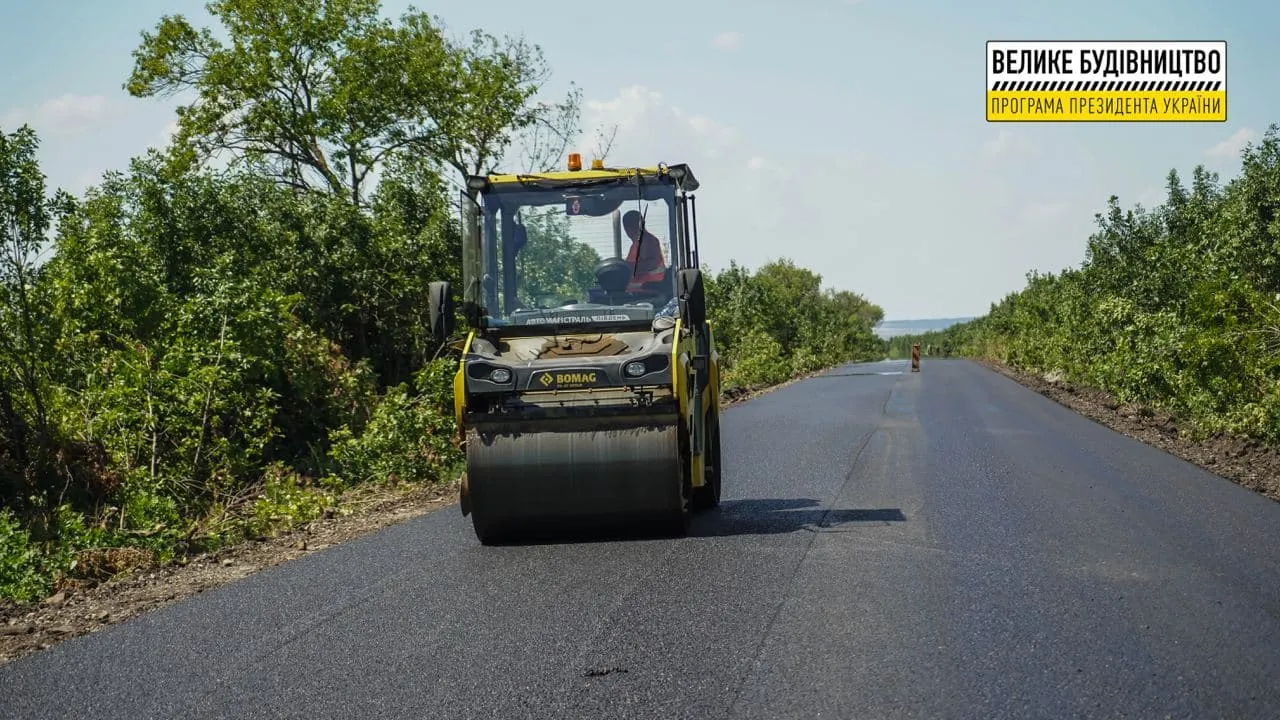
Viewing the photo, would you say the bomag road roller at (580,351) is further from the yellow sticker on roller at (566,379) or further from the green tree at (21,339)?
the green tree at (21,339)

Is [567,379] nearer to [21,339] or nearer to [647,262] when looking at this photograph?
[647,262]

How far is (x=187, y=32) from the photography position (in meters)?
39.8

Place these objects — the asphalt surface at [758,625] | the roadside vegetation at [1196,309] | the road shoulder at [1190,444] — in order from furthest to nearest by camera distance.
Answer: the roadside vegetation at [1196,309], the road shoulder at [1190,444], the asphalt surface at [758,625]

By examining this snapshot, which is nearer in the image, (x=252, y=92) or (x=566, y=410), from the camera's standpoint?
(x=566, y=410)

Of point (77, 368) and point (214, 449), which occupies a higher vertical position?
point (77, 368)

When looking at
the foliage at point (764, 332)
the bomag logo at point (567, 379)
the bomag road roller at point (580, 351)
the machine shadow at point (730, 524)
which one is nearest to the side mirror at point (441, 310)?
the bomag road roller at point (580, 351)

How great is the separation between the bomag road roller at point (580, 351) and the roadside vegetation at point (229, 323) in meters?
→ 3.57

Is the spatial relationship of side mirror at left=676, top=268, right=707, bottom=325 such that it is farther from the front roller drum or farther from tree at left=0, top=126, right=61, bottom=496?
tree at left=0, top=126, right=61, bottom=496

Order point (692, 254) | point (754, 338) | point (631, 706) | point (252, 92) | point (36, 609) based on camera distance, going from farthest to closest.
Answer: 1. point (754, 338)
2. point (252, 92)
3. point (692, 254)
4. point (36, 609)
5. point (631, 706)

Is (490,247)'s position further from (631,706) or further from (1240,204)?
(1240,204)

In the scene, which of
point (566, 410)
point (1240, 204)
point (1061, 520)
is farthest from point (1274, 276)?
point (566, 410)

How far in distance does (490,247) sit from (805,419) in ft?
42.1

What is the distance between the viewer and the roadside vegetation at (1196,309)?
16.2 m

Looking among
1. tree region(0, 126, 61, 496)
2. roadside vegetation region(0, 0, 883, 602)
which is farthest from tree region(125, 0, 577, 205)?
tree region(0, 126, 61, 496)
